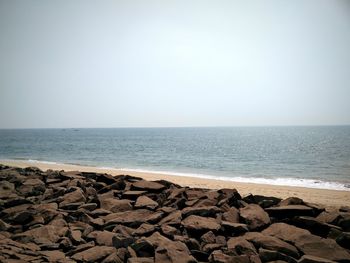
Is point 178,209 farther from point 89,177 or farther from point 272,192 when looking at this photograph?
point 272,192

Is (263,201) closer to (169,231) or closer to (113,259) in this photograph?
(169,231)

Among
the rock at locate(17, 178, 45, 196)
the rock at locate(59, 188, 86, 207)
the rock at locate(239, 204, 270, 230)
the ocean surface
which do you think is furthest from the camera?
the ocean surface

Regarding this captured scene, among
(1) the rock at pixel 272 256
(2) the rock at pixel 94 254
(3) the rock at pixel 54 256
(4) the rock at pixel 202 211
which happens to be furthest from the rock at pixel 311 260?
(3) the rock at pixel 54 256

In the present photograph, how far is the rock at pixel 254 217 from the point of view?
18.7ft

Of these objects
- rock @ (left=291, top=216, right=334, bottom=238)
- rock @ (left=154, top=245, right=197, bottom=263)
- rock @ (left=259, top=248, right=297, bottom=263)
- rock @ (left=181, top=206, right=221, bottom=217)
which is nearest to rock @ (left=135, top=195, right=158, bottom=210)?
rock @ (left=181, top=206, right=221, bottom=217)

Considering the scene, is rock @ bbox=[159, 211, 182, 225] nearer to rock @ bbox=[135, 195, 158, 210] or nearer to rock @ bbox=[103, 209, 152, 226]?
rock @ bbox=[103, 209, 152, 226]

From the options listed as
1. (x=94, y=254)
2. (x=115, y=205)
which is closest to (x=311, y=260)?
(x=94, y=254)

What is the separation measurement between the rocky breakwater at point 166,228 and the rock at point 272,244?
16 mm

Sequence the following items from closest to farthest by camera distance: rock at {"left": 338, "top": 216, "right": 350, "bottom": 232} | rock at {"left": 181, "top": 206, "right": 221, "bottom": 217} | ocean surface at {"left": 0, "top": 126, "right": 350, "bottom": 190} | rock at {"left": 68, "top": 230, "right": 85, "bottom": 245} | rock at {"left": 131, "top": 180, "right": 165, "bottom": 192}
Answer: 1. rock at {"left": 68, "top": 230, "right": 85, "bottom": 245}
2. rock at {"left": 338, "top": 216, "right": 350, "bottom": 232}
3. rock at {"left": 181, "top": 206, "right": 221, "bottom": 217}
4. rock at {"left": 131, "top": 180, "right": 165, "bottom": 192}
5. ocean surface at {"left": 0, "top": 126, "right": 350, "bottom": 190}

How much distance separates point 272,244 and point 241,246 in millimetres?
570

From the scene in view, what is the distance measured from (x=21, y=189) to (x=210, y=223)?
6.65 meters

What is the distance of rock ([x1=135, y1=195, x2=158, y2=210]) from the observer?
6953 mm

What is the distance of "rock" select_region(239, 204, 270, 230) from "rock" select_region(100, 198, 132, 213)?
2.97 metres

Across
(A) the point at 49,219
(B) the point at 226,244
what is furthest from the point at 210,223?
(A) the point at 49,219
